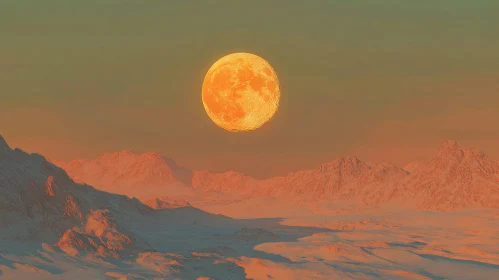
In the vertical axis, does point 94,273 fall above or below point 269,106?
below

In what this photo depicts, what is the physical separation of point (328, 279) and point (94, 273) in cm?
6574

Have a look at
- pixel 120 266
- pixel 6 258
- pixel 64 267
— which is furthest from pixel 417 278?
pixel 6 258

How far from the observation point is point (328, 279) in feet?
617

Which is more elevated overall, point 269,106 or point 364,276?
point 269,106

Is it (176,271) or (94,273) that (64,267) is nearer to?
(94,273)

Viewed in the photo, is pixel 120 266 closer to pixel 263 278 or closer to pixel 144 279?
pixel 144 279

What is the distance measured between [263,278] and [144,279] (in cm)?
3496

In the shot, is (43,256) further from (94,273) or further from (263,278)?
(263,278)

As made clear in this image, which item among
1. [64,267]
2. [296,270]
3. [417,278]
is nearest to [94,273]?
[64,267]

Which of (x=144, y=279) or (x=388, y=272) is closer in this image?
(x=144, y=279)

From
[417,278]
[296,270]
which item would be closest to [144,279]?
[296,270]

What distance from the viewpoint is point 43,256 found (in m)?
189

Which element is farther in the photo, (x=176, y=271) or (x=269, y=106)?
(x=176, y=271)

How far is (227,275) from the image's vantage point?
19650cm
